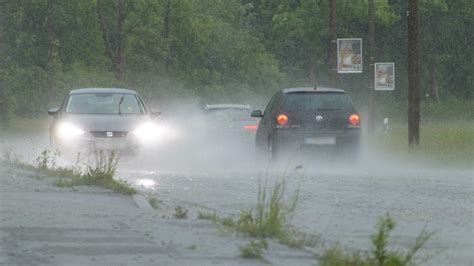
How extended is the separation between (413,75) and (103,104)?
29.9 feet

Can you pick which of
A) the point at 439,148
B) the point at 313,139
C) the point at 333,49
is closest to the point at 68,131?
the point at 313,139

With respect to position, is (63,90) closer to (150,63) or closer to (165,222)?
(150,63)

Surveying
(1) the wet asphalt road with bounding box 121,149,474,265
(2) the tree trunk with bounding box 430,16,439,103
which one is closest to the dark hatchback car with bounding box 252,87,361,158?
(1) the wet asphalt road with bounding box 121,149,474,265

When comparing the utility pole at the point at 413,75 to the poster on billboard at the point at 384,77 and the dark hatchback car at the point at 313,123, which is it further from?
the poster on billboard at the point at 384,77

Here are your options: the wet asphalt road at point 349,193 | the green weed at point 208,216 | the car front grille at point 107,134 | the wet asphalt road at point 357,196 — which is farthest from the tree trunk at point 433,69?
the green weed at point 208,216

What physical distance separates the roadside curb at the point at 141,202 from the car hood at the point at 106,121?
30.8 feet

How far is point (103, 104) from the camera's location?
29.7 meters

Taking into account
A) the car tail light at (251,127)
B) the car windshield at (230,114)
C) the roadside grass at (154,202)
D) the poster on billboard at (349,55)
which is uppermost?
the poster on billboard at (349,55)

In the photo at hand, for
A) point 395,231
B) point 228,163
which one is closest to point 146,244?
point 395,231

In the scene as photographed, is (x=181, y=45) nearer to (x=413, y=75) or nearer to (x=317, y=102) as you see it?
(x=413, y=75)

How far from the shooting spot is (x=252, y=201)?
19.1 m

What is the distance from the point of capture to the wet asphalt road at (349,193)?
14.6 metres

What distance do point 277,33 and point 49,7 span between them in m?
20.9

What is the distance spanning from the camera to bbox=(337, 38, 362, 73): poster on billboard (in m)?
45.7
